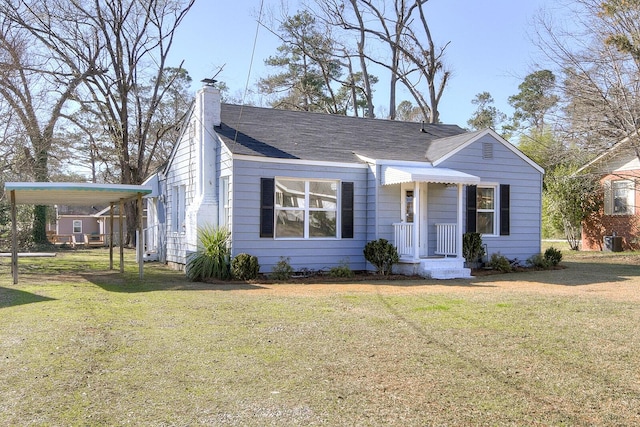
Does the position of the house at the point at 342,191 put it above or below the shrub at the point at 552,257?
above

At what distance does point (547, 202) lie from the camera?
83.3 ft

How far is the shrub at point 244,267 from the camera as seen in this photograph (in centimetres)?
1226

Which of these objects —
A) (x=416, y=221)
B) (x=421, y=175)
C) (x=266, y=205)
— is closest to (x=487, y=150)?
(x=421, y=175)

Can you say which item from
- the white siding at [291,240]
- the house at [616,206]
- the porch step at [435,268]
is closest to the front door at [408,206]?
the white siding at [291,240]

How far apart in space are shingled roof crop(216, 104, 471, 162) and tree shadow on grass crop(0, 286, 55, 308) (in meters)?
5.08

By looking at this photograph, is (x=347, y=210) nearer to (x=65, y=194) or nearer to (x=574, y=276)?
(x=574, y=276)

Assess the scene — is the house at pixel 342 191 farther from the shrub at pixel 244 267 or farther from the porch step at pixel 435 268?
the shrub at pixel 244 267

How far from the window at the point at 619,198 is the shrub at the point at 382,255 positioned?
13477 mm

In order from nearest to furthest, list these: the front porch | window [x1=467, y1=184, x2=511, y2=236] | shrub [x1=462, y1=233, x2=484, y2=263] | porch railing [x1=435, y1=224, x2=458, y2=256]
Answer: the front porch
porch railing [x1=435, y1=224, x2=458, y2=256]
shrub [x1=462, y1=233, x2=484, y2=263]
window [x1=467, y1=184, x2=511, y2=236]

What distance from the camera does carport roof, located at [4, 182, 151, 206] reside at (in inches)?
424

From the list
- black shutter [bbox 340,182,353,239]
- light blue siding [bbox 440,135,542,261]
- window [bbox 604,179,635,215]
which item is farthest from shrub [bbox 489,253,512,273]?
window [bbox 604,179,635,215]

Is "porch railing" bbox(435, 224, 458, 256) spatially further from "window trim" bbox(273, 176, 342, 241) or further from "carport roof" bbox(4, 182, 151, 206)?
"carport roof" bbox(4, 182, 151, 206)

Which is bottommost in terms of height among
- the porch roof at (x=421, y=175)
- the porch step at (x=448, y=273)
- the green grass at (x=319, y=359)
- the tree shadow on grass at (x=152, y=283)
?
the green grass at (x=319, y=359)

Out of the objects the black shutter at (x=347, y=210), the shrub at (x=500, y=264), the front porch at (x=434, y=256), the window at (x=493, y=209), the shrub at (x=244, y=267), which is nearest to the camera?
the shrub at (x=244, y=267)
